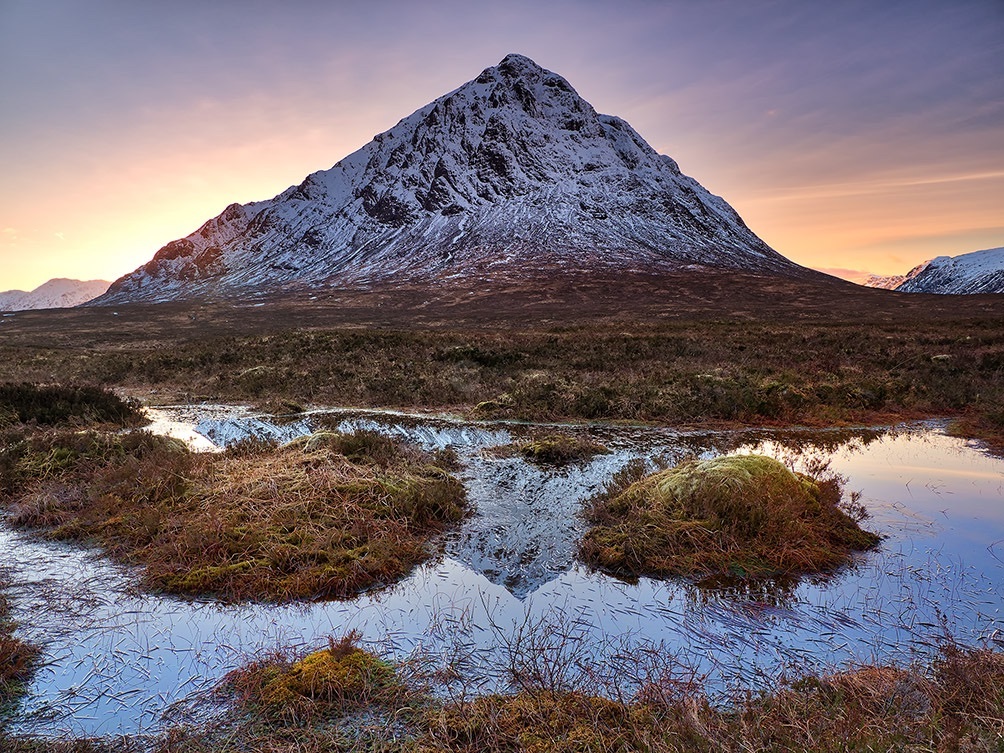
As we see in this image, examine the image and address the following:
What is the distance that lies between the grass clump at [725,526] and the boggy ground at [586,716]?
219 centimetres

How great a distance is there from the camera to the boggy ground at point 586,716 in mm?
3762

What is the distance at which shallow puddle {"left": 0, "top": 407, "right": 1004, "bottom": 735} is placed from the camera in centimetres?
491

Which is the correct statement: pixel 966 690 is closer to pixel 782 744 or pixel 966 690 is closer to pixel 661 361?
pixel 782 744

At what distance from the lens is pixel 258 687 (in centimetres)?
466

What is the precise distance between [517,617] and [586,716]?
1745 millimetres

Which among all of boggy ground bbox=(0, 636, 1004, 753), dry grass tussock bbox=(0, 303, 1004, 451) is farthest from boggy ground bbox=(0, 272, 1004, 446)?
boggy ground bbox=(0, 636, 1004, 753)

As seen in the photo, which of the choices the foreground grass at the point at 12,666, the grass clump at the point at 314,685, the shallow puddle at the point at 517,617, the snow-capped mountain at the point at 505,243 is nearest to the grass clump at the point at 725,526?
the shallow puddle at the point at 517,617

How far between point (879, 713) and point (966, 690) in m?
0.86

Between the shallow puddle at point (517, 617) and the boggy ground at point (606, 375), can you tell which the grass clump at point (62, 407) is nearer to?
the boggy ground at point (606, 375)

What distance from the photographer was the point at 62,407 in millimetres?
14523

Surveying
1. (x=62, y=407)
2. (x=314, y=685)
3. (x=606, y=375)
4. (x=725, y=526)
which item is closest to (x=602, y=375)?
(x=606, y=375)

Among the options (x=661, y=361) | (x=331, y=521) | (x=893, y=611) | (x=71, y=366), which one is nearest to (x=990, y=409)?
(x=661, y=361)

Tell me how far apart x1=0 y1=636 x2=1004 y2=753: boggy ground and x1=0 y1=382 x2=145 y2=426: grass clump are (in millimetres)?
12512

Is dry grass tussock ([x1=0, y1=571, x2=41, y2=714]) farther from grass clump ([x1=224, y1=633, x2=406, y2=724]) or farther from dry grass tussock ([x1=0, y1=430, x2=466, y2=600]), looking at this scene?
grass clump ([x1=224, y1=633, x2=406, y2=724])
